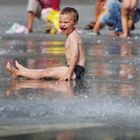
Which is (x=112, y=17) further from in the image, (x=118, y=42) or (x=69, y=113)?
(x=69, y=113)

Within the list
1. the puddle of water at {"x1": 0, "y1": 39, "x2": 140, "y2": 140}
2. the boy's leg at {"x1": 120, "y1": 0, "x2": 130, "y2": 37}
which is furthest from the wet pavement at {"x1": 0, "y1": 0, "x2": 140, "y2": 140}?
the boy's leg at {"x1": 120, "y1": 0, "x2": 130, "y2": 37}

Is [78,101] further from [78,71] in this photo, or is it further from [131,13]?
[131,13]

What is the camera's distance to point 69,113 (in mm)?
6719

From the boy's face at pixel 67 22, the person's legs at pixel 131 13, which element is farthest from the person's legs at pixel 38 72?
the person's legs at pixel 131 13

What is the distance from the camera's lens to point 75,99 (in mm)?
7426

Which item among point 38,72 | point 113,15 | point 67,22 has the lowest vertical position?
point 38,72

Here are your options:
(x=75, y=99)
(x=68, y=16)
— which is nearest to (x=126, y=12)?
(x=68, y=16)

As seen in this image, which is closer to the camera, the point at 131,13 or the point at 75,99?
the point at 75,99

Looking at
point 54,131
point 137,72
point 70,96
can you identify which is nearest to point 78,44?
point 137,72

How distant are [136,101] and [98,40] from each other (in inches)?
262

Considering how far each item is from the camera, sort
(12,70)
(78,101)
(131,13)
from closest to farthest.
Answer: (78,101) → (12,70) → (131,13)

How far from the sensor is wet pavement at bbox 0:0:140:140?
238 inches

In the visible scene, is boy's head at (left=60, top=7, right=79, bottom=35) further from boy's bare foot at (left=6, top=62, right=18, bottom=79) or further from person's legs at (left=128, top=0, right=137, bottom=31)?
person's legs at (left=128, top=0, right=137, bottom=31)

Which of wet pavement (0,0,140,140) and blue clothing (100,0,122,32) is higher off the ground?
blue clothing (100,0,122,32)
